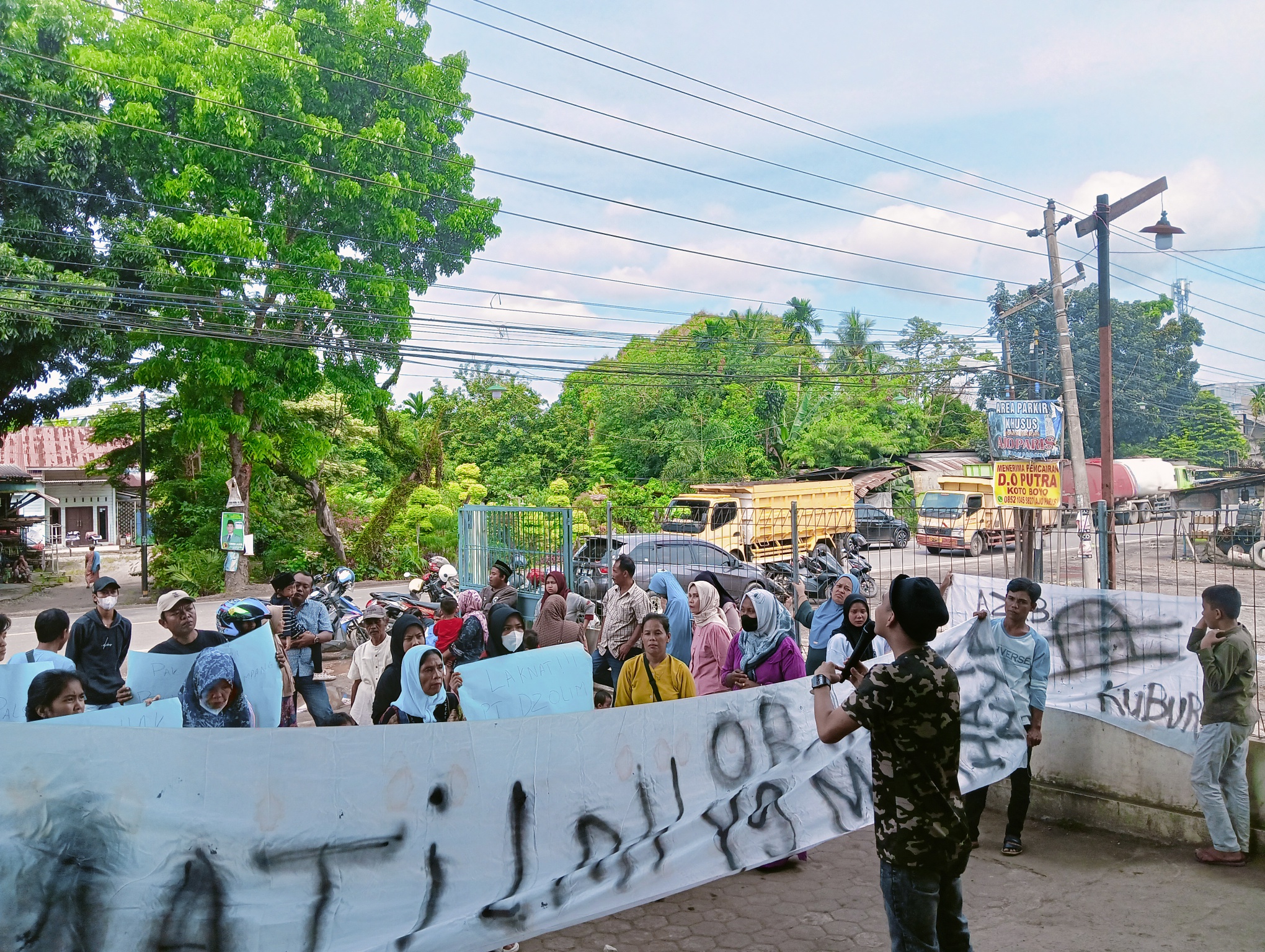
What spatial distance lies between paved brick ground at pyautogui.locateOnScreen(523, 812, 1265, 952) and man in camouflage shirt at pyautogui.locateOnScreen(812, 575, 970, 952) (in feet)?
5.13

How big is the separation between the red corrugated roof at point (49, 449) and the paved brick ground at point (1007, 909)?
41.8 meters

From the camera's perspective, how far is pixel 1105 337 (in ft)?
53.5

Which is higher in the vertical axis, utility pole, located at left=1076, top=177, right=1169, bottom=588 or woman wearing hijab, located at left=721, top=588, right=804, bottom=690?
utility pole, located at left=1076, top=177, right=1169, bottom=588

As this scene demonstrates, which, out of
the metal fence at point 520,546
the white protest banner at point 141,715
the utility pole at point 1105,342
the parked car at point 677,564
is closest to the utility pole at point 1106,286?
the utility pole at point 1105,342

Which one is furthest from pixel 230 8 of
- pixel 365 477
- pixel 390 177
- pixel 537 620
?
pixel 537 620

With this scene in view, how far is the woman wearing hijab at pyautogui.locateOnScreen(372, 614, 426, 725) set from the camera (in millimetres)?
5363

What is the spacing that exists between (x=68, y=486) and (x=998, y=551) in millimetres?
44104

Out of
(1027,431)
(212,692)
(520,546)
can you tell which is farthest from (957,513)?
(212,692)

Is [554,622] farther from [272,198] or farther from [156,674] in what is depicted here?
[272,198]

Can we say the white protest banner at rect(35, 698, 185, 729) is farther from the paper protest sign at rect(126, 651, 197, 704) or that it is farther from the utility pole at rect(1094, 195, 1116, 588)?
the utility pole at rect(1094, 195, 1116, 588)

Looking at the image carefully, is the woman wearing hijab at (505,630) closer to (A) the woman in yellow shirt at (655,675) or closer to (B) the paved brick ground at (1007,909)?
(A) the woman in yellow shirt at (655,675)

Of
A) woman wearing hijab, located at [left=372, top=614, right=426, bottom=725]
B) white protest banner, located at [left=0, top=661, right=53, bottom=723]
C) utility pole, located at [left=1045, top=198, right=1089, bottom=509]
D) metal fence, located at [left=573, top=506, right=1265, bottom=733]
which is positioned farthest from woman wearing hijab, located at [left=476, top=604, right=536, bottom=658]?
utility pole, located at [left=1045, top=198, right=1089, bottom=509]

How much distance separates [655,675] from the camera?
17.4 feet

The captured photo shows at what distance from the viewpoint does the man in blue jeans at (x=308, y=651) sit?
672cm
